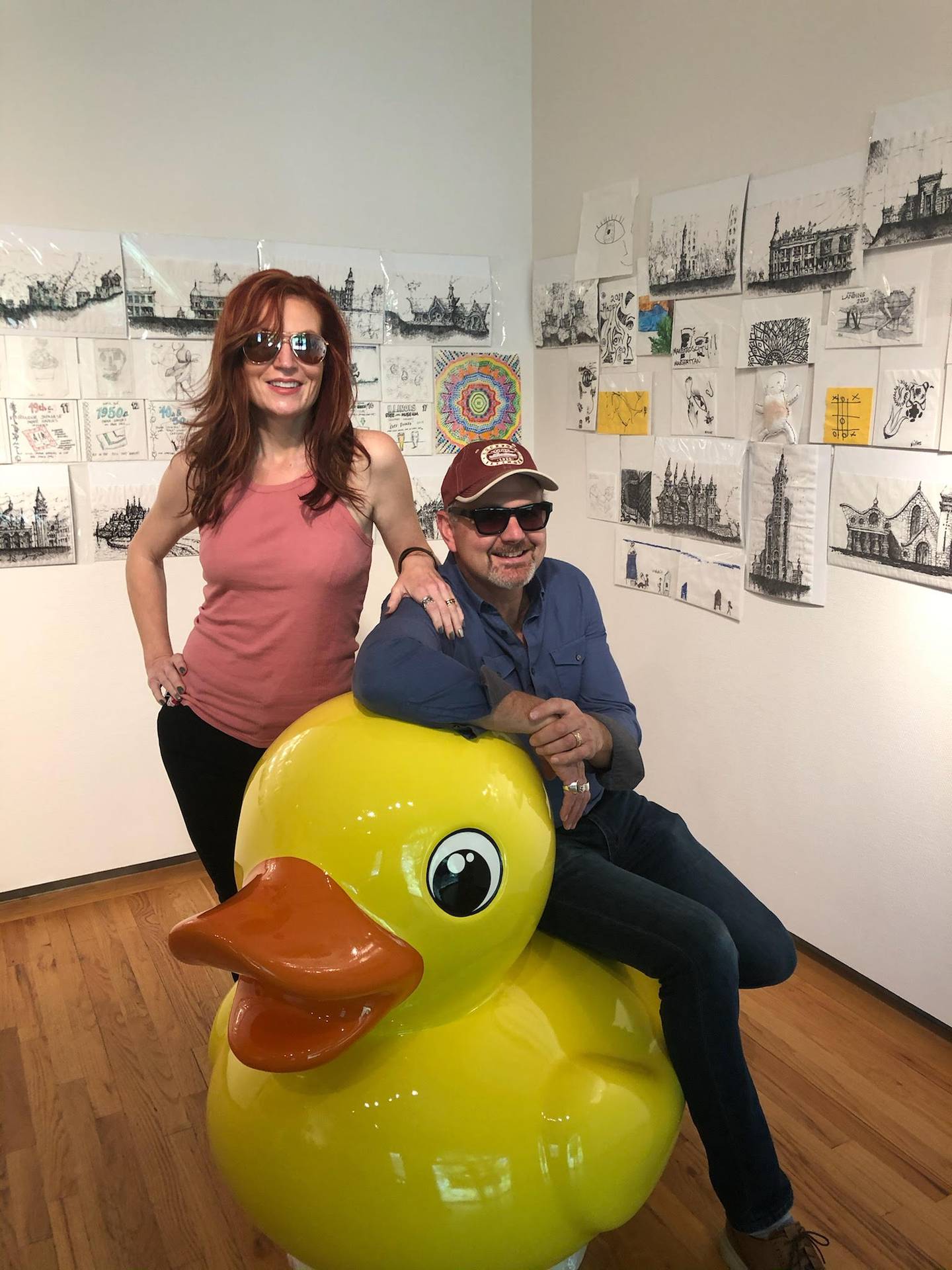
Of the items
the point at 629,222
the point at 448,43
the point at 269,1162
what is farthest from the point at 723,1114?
the point at 448,43

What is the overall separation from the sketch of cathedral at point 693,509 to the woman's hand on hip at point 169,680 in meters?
1.41

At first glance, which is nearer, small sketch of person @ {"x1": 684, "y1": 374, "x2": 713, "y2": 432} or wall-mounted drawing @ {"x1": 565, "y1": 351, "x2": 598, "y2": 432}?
small sketch of person @ {"x1": 684, "y1": 374, "x2": 713, "y2": 432}

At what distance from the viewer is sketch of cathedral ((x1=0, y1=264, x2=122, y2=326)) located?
2.65 meters

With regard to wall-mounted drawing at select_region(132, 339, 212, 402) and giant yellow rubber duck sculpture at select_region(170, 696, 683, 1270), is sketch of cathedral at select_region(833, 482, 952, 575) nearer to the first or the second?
giant yellow rubber duck sculpture at select_region(170, 696, 683, 1270)

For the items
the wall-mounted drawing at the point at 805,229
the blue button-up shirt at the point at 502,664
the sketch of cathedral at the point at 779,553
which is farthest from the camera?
the sketch of cathedral at the point at 779,553

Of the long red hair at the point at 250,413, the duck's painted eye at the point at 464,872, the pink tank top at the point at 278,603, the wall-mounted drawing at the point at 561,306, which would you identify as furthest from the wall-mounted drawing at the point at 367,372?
the duck's painted eye at the point at 464,872

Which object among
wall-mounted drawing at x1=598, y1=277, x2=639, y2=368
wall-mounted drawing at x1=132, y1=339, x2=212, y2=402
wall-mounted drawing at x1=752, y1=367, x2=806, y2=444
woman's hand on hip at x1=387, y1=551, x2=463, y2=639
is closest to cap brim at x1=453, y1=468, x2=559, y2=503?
woman's hand on hip at x1=387, y1=551, x2=463, y2=639

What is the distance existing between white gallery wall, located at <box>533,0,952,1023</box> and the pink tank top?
118 centimetres

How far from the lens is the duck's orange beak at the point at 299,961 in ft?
3.65

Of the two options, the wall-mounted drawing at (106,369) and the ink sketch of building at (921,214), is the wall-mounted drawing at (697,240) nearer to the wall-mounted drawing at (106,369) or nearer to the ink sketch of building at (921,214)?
the ink sketch of building at (921,214)

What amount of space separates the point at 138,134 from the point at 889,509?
2.12 metres

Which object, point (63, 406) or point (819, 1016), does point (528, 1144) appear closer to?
point (819, 1016)

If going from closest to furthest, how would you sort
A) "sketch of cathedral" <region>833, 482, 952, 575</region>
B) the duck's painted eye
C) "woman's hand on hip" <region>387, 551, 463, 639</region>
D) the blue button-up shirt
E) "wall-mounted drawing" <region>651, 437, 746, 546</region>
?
the duck's painted eye
the blue button-up shirt
"woman's hand on hip" <region>387, 551, 463, 639</region>
"sketch of cathedral" <region>833, 482, 952, 575</region>
"wall-mounted drawing" <region>651, 437, 746, 546</region>

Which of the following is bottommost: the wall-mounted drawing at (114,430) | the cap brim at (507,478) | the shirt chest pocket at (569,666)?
the shirt chest pocket at (569,666)
